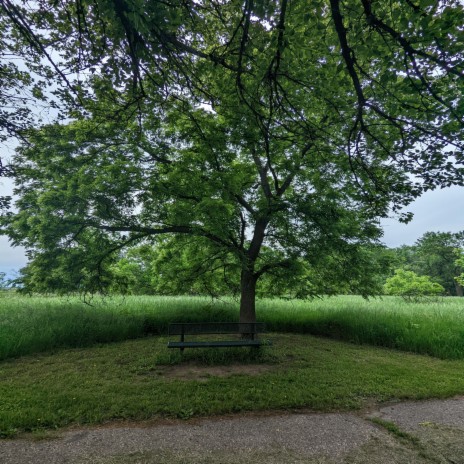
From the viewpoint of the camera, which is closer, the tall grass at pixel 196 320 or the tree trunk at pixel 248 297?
the tall grass at pixel 196 320

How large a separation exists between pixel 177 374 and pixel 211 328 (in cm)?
160

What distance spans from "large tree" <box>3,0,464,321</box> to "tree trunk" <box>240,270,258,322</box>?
3cm

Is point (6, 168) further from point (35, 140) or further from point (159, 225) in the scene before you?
point (159, 225)

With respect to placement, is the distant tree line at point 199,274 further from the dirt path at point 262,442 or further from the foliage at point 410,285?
the foliage at point 410,285

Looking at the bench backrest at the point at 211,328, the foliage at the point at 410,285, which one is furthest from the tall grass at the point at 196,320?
the foliage at the point at 410,285

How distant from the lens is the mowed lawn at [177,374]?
166 inches

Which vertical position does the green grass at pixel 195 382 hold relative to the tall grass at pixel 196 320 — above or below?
below

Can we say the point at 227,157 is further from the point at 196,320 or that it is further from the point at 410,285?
the point at 410,285

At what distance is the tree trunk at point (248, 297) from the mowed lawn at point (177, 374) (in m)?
1.10

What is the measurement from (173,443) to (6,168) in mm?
4470

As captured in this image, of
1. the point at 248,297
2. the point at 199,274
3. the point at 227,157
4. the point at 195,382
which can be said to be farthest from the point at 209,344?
the point at 227,157

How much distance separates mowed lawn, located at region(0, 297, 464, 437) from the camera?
4215 mm

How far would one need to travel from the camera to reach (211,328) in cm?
722

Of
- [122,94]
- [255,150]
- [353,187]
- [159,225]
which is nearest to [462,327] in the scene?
[353,187]
